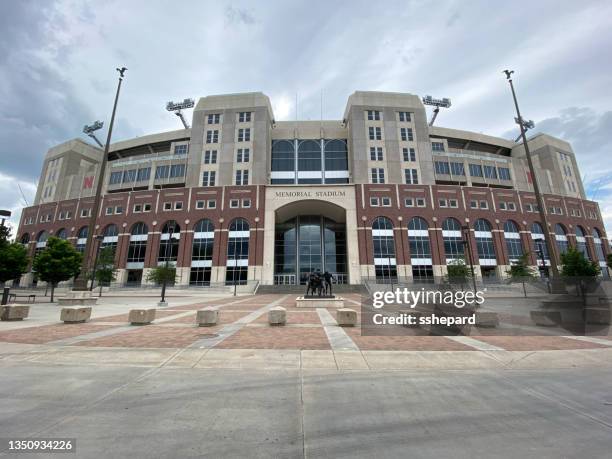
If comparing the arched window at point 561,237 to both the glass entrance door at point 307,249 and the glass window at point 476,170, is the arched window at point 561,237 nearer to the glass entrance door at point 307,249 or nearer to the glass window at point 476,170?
the glass window at point 476,170

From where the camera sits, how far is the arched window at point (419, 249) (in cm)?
4922

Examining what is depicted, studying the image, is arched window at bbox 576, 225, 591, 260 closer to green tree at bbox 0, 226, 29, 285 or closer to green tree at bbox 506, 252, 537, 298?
green tree at bbox 506, 252, 537, 298

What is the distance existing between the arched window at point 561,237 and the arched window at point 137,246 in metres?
81.3

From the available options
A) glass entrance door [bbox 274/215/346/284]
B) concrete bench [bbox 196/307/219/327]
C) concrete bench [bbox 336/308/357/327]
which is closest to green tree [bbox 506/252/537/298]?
glass entrance door [bbox 274/215/346/284]

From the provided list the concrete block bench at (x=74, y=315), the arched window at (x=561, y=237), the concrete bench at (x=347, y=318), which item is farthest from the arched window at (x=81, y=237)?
the arched window at (x=561, y=237)

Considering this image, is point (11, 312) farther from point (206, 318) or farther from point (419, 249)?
point (419, 249)

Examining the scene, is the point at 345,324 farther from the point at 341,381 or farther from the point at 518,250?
the point at 518,250

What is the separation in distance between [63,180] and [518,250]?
100.0 meters

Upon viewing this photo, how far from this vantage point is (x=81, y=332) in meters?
10.2

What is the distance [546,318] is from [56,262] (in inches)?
1542

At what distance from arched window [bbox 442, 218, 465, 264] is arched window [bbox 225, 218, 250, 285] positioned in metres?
35.9

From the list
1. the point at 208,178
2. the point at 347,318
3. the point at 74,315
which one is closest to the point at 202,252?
the point at 208,178

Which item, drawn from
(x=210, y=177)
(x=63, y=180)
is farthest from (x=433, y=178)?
(x=63, y=180)

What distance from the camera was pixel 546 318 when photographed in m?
12.2
